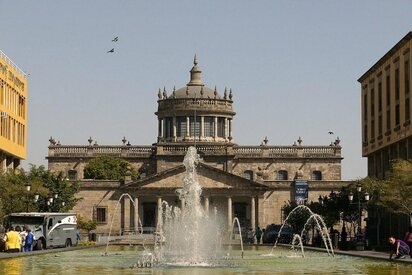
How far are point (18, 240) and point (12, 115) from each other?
112 ft

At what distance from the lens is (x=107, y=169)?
124000 millimetres

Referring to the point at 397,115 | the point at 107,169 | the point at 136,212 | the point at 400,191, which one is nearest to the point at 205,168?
the point at 136,212

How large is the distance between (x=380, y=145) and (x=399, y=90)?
8.19m

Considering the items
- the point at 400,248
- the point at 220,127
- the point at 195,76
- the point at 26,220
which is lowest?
the point at 400,248

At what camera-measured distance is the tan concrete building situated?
69938 mm

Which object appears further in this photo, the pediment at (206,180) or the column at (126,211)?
the column at (126,211)

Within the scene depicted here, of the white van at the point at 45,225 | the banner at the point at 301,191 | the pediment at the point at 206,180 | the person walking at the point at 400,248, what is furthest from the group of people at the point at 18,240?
the pediment at the point at 206,180

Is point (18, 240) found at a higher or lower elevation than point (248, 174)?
lower

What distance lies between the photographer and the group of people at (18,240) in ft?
164

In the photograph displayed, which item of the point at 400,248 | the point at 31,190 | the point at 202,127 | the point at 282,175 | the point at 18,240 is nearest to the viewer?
the point at 400,248

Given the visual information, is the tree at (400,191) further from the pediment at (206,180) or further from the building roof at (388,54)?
the pediment at (206,180)

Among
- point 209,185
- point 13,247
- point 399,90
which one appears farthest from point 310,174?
point 13,247

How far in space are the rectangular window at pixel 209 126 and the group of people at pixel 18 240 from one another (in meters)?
78.9

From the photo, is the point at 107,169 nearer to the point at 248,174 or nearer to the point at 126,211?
the point at 126,211
